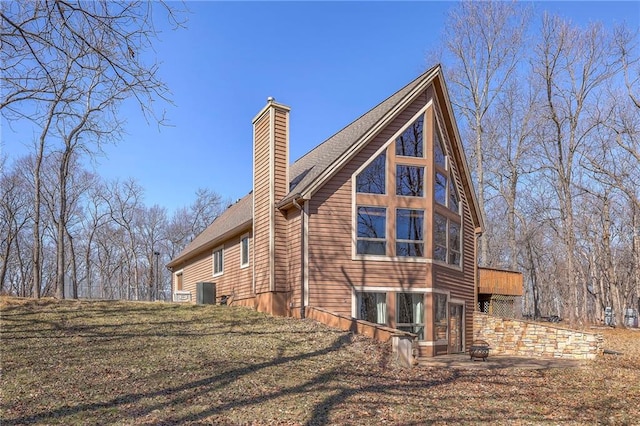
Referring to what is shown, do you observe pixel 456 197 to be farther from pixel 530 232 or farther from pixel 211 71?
pixel 530 232

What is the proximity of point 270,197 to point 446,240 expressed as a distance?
5.57 metres

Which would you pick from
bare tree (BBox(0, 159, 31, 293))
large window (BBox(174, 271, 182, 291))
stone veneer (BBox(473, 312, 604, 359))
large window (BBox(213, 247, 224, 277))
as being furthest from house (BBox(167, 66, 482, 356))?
bare tree (BBox(0, 159, 31, 293))

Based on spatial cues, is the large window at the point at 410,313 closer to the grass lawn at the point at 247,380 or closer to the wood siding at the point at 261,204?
the grass lawn at the point at 247,380

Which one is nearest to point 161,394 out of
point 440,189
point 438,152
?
point 440,189

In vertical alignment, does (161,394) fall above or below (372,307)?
below

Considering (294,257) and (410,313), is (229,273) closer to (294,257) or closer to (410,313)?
(294,257)

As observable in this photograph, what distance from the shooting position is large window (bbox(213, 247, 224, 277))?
20453 mm

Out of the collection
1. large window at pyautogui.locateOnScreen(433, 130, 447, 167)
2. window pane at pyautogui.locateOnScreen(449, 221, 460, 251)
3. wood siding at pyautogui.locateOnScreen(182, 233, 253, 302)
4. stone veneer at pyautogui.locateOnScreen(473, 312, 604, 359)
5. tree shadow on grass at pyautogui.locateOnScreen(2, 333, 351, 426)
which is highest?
large window at pyautogui.locateOnScreen(433, 130, 447, 167)

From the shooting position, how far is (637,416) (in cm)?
892

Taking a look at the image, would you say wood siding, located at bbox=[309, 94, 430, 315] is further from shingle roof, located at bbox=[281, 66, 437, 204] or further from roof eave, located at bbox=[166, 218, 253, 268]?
roof eave, located at bbox=[166, 218, 253, 268]

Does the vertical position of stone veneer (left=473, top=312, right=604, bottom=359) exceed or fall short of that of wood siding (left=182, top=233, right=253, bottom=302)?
it falls short

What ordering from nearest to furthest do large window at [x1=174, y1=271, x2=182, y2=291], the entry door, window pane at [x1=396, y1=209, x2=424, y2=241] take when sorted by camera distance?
window pane at [x1=396, y1=209, x2=424, y2=241]
the entry door
large window at [x1=174, y1=271, x2=182, y2=291]

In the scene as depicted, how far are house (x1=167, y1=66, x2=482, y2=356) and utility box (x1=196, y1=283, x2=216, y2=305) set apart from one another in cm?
338

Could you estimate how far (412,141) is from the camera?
1579cm
